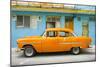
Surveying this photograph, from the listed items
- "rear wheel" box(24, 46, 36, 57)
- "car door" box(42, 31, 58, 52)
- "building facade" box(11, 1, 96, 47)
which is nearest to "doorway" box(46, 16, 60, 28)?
"building facade" box(11, 1, 96, 47)

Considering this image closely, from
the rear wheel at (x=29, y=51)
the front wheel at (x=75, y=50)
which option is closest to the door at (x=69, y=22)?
the front wheel at (x=75, y=50)

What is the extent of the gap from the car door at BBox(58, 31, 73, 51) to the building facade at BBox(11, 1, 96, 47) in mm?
107

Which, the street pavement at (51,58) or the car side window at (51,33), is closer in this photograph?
the street pavement at (51,58)

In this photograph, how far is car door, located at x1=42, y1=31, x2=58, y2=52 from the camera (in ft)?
9.21

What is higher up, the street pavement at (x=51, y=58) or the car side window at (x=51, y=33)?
the car side window at (x=51, y=33)

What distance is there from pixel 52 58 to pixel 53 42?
24cm

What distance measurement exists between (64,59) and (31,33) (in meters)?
0.65

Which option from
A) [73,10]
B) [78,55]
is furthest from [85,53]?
[73,10]

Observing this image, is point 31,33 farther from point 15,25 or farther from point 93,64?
point 93,64

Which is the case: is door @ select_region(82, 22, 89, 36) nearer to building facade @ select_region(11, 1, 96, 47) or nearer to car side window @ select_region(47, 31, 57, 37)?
building facade @ select_region(11, 1, 96, 47)

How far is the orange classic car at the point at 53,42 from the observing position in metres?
2.75

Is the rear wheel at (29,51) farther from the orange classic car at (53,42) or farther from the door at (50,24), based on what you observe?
the door at (50,24)

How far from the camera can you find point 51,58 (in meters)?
2.84

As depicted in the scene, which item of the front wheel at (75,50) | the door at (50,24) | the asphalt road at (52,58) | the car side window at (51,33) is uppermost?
the door at (50,24)
